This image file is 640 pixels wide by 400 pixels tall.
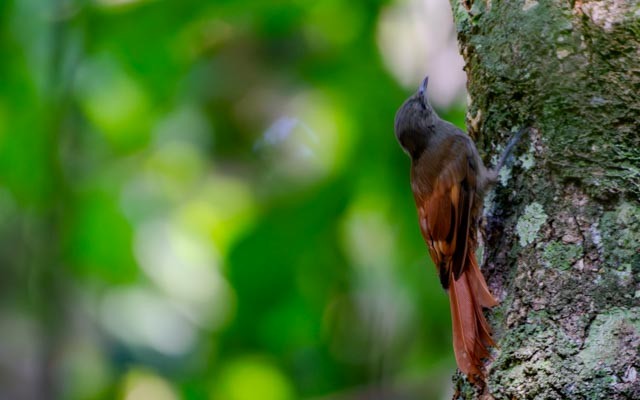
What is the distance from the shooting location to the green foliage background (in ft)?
11.8

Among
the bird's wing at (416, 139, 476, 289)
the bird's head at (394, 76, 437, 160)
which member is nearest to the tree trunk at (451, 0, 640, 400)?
the bird's wing at (416, 139, 476, 289)

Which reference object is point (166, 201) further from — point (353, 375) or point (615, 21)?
point (615, 21)

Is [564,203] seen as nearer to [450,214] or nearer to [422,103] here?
[450,214]

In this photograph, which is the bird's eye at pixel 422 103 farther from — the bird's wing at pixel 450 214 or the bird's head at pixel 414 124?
the bird's wing at pixel 450 214

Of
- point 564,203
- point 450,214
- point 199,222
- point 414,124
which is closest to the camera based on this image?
point 564,203

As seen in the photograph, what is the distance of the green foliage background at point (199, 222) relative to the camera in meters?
3.58

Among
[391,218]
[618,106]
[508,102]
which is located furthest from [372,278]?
[618,106]

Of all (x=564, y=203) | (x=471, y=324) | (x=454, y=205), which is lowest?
(x=454, y=205)

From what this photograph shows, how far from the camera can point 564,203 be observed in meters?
2.30

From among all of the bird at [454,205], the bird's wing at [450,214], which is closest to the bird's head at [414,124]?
the bird at [454,205]

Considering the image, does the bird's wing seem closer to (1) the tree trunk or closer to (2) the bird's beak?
(1) the tree trunk

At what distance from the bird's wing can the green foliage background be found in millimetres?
417

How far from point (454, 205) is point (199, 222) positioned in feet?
5.38

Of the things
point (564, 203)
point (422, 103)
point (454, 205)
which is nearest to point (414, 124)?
point (422, 103)
